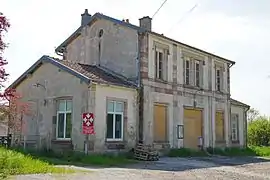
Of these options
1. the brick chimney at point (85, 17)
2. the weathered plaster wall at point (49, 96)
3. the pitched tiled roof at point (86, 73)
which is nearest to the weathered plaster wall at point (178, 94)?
the pitched tiled roof at point (86, 73)

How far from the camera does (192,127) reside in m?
26.4

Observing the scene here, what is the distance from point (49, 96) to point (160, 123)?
255 inches

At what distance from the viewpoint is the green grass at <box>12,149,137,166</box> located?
17642mm

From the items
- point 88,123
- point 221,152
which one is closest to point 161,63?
point 221,152

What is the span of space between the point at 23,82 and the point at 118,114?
6244 millimetres

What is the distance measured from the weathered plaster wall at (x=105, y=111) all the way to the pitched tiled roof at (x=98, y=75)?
38cm

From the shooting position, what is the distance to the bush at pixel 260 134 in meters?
41.7

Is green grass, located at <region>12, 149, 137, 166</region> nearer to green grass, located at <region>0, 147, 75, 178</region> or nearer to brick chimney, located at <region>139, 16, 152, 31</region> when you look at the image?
green grass, located at <region>0, 147, 75, 178</region>

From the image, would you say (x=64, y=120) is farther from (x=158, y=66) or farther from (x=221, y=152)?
(x=221, y=152)

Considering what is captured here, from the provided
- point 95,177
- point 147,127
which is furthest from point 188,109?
point 95,177

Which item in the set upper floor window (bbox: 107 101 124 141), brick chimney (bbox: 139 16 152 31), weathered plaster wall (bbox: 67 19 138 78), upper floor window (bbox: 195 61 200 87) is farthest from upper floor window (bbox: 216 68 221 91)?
upper floor window (bbox: 107 101 124 141)

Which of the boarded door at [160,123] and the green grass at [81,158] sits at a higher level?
the boarded door at [160,123]

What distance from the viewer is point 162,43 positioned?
79.9ft

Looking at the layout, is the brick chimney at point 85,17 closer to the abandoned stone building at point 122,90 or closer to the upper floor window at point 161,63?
the abandoned stone building at point 122,90
